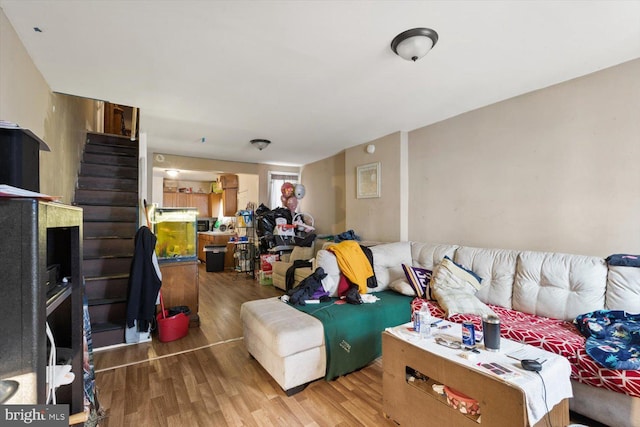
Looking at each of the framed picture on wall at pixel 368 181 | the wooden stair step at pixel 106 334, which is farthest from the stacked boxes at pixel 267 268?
the wooden stair step at pixel 106 334

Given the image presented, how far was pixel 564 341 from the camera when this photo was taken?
187 centimetres

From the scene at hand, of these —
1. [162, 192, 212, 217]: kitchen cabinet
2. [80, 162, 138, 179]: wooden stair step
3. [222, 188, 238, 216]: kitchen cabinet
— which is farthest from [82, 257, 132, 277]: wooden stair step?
[162, 192, 212, 217]: kitchen cabinet

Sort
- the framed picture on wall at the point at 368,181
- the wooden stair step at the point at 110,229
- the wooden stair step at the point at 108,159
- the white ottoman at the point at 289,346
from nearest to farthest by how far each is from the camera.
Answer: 1. the white ottoman at the point at 289,346
2. the wooden stair step at the point at 110,229
3. the wooden stair step at the point at 108,159
4. the framed picture on wall at the point at 368,181

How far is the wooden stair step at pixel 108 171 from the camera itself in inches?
159

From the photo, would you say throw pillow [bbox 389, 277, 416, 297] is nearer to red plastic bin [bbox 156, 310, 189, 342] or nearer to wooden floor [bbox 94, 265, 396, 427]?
wooden floor [bbox 94, 265, 396, 427]

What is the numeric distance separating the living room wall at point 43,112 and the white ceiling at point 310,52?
13 cm

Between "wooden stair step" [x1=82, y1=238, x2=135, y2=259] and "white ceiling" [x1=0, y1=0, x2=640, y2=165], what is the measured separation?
1.54m

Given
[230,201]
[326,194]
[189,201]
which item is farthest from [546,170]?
[189,201]

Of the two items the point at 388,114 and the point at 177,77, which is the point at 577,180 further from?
the point at 177,77

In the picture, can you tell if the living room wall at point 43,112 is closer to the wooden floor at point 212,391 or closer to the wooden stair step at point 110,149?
the wooden stair step at point 110,149

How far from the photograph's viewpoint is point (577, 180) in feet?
8.20

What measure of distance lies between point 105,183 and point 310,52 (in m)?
3.64

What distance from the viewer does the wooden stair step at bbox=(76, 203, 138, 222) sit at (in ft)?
11.6

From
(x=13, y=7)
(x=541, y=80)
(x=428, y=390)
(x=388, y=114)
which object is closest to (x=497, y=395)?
(x=428, y=390)
